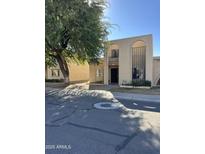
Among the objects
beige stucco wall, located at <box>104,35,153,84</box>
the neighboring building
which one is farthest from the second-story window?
beige stucco wall, located at <box>104,35,153,84</box>

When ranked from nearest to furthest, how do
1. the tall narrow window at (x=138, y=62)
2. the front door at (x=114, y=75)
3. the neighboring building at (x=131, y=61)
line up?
the neighboring building at (x=131, y=61), the tall narrow window at (x=138, y=62), the front door at (x=114, y=75)

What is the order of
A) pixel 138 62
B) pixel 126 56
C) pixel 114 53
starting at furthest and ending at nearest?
pixel 114 53 → pixel 126 56 → pixel 138 62

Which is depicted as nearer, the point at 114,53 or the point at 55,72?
the point at 114,53

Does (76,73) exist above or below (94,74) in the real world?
above

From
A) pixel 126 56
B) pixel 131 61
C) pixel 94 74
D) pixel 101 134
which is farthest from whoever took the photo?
pixel 94 74

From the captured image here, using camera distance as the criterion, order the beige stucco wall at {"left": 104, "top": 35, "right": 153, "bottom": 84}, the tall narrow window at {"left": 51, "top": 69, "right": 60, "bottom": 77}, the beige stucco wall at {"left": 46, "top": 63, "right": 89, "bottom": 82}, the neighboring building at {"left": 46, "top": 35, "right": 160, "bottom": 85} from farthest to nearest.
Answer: the tall narrow window at {"left": 51, "top": 69, "right": 60, "bottom": 77} < the beige stucco wall at {"left": 46, "top": 63, "right": 89, "bottom": 82} < the beige stucco wall at {"left": 104, "top": 35, "right": 153, "bottom": 84} < the neighboring building at {"left": 46, "top": 35, "right": 160, "bottom": 85}

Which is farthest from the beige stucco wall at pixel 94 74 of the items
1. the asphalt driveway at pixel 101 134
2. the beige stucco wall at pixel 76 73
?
the asphalt driveway at pixel 101 134

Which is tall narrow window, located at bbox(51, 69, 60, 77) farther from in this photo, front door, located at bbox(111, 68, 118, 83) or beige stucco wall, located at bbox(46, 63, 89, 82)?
front door, located at bbox(111, 68, 118, 83)

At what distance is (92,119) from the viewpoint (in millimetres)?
5348

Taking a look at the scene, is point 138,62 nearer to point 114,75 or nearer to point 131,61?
point 131,61

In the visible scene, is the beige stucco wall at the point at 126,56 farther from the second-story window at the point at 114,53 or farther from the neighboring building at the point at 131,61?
the second-story window at the point at 114,53

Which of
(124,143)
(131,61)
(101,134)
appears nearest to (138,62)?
(131,61)
